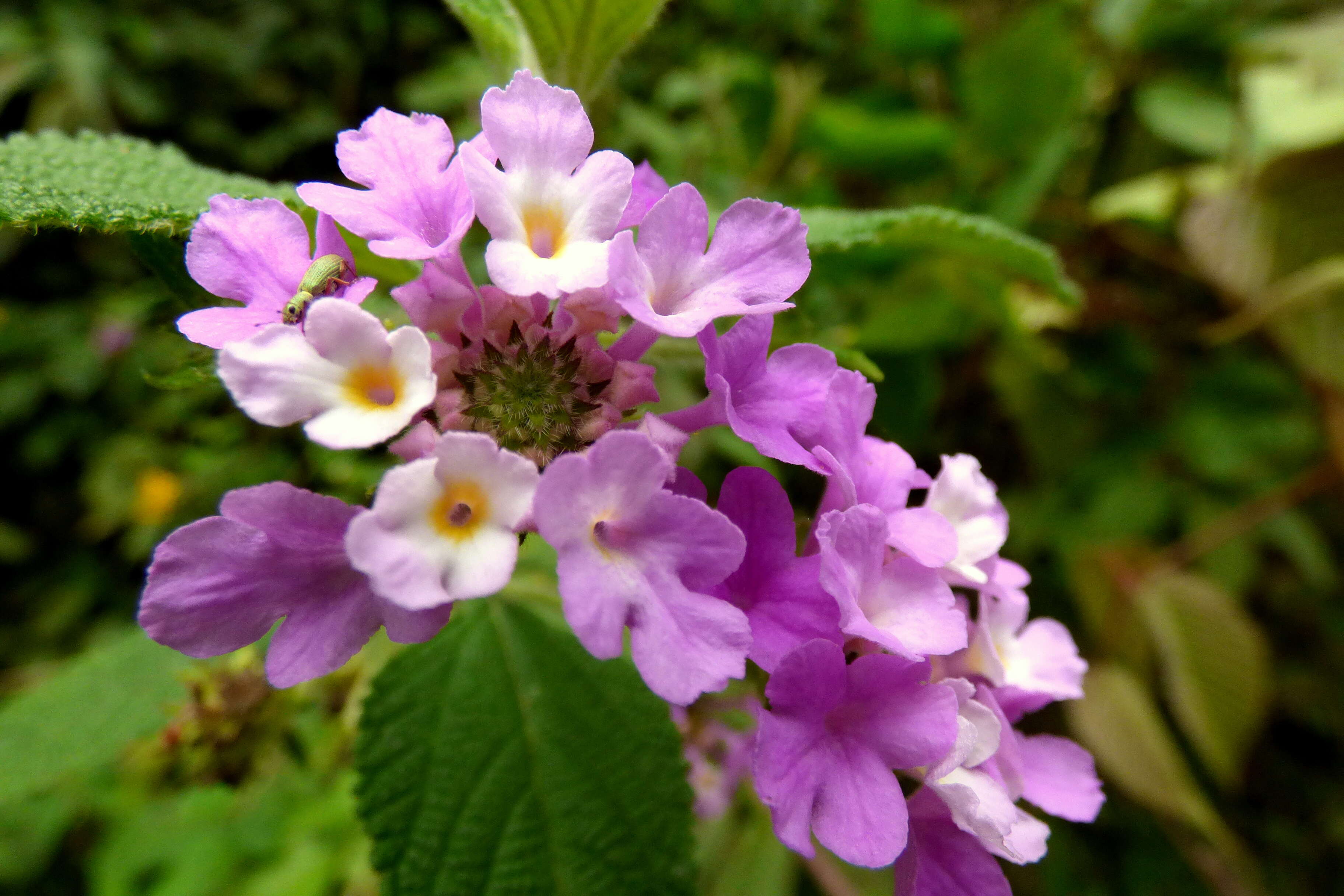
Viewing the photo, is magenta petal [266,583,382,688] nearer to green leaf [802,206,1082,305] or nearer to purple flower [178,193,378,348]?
purple flower [178,193,378,348]

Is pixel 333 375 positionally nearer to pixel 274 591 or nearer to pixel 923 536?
pixel 274 591

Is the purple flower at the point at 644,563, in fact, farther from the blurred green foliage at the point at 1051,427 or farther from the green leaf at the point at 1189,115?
the green leaf at the point at 1189,115

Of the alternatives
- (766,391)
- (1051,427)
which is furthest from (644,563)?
(1051,427)

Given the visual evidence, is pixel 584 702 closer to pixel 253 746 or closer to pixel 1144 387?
pixel 253 746

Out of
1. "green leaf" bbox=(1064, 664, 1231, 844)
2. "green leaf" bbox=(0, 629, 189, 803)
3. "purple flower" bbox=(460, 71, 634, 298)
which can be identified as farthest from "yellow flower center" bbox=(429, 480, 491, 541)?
"green leaf" bbox=(1064, 664, 1231, 844)

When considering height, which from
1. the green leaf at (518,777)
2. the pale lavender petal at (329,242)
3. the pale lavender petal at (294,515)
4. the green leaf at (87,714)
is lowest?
the green leaf at (87,714)

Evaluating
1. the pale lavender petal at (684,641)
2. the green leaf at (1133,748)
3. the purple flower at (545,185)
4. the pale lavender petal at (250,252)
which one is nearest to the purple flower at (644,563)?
the pale lavender petal at (684,641)
